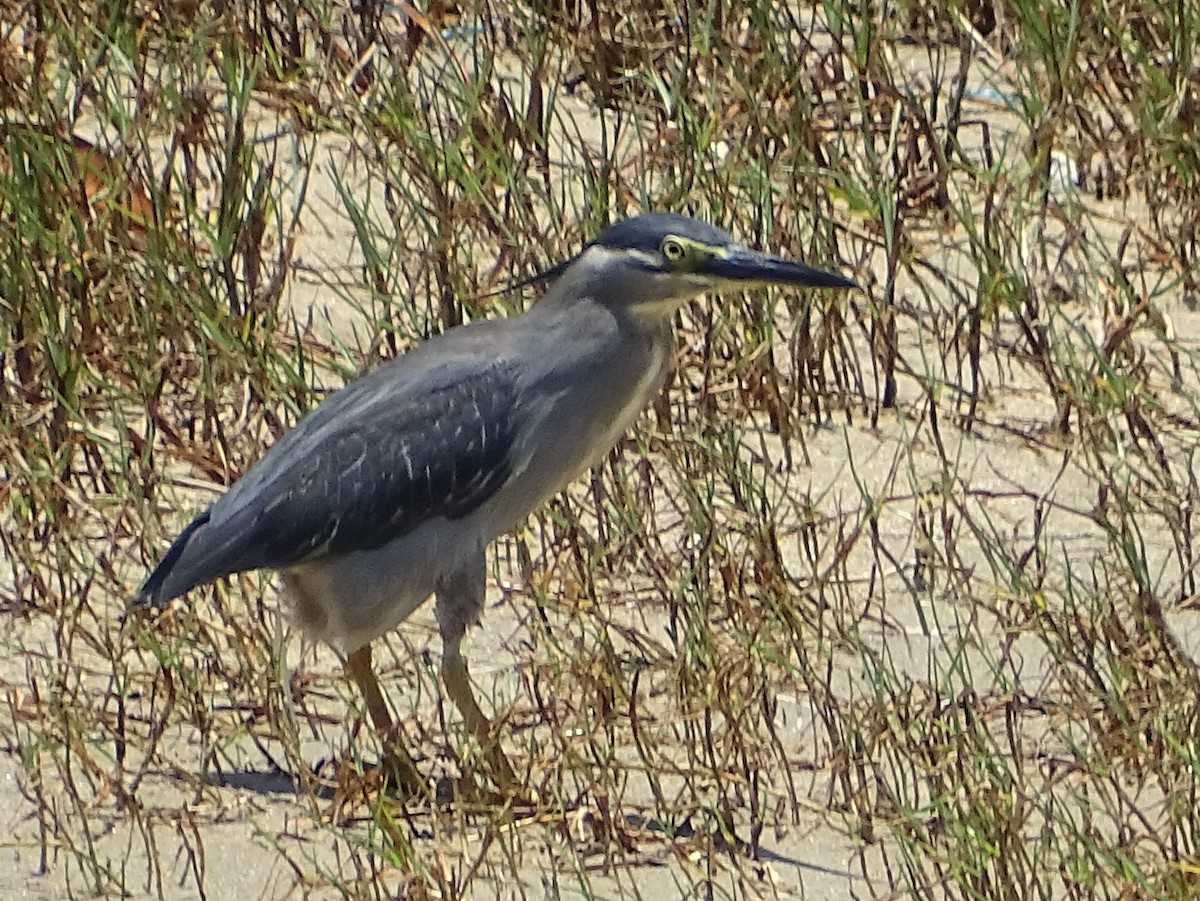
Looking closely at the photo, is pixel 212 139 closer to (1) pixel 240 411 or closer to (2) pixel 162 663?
(1) pixel 240 411

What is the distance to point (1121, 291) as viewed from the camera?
5309 millimetres

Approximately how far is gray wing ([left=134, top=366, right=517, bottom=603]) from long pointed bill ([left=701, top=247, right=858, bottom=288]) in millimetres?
421

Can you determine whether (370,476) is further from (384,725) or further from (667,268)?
(667,268)

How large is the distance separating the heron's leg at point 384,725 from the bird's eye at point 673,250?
840 mm

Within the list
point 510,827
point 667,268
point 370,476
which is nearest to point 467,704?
point 370,476

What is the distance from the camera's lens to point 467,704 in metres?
4.16

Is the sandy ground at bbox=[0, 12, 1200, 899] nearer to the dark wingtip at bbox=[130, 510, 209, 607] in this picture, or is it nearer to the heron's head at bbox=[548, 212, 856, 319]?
the dark wingtip at bbox=[130, 510, 209, 607]

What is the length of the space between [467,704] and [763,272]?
0.89 m

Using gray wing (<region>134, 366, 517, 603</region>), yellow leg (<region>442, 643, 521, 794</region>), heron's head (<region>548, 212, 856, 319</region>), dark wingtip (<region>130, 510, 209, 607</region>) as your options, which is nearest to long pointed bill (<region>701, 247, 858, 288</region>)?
heron's head (<region>548, 212, 856, 319</region>)

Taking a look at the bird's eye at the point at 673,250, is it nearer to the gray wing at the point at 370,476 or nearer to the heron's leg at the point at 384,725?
the gray wing at the point at 370,476

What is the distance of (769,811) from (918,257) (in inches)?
77.0

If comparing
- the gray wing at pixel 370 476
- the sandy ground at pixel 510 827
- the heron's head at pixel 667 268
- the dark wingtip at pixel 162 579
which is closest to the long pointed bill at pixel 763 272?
the heron's head at pixel 667 268

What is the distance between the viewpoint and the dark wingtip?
13.2 ft

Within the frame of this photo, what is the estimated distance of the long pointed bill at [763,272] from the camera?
4211 mm
